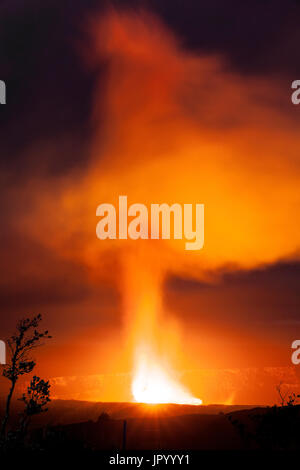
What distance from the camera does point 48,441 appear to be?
7119 cm
